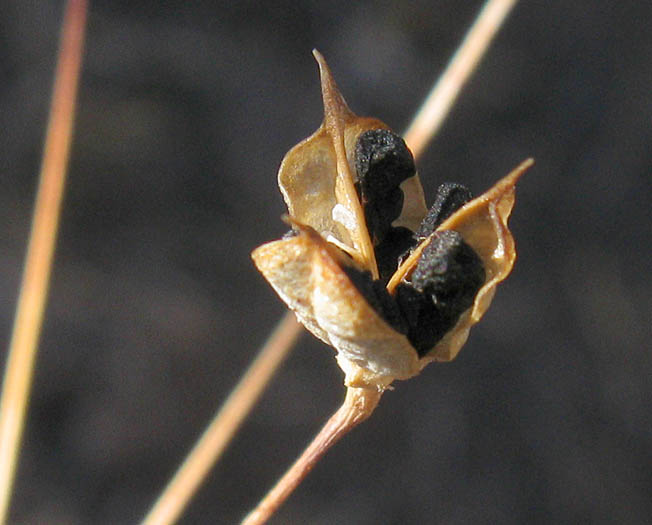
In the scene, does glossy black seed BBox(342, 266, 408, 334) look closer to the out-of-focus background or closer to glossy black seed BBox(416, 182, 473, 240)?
glossy black seed BBox(416, 182, 473, 240)

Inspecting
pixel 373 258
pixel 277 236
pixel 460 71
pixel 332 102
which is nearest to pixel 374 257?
pixel 373 258

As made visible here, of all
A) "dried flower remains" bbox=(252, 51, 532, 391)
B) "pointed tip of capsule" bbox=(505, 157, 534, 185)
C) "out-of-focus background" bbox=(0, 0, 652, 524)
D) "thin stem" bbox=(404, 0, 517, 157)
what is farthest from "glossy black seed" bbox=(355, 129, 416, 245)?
"out-of-focus background" bbox=(0, 0, 652, 524)

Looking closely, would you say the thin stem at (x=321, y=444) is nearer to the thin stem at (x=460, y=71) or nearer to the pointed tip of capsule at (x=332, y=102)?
the pointed tip of capsule at (x=332, y=102)

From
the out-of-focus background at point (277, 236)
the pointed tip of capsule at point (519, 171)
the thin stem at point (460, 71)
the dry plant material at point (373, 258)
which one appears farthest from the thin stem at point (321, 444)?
the out-of-focus background at point (277, 236)

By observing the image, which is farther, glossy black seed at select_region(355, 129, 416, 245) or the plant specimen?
glossy black seed at select_region(355, 129, 416, 245)

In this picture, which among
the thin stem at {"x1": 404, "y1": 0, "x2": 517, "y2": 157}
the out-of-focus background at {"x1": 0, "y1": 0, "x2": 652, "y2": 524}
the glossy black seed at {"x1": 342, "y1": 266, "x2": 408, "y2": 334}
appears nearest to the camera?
the glossy black seed at {"x1": 342, "y1": 266, "x2": 408, "y2": 334}

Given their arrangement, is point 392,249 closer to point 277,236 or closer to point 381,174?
point 381,174

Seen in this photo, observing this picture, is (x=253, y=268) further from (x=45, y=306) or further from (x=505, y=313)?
(x=505, y=313)

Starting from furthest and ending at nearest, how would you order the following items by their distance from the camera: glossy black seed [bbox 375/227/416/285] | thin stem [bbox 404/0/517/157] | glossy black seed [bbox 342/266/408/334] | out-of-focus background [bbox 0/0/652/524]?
out-of-focus background [bbox 0/0/652/524], thin stem [bbox 404/0/517/157], glossy black seed [bbox 375/227/416/285], glossy black seed [bbox 342/266/408/334]
